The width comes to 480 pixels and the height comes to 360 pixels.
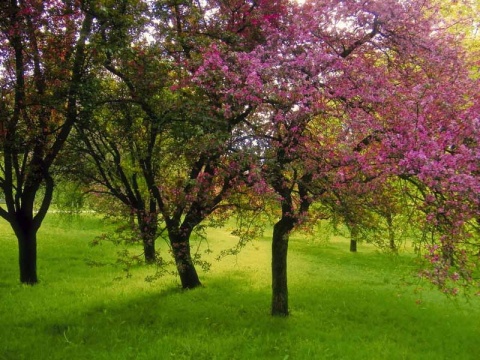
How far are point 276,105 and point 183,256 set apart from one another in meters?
6.13

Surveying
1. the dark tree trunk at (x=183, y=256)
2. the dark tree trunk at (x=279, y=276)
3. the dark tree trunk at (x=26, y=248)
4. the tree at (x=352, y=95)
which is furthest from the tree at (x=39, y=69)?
the dark tree trunk at (x=279, y=276)

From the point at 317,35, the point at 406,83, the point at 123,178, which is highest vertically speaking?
the point at 317,35

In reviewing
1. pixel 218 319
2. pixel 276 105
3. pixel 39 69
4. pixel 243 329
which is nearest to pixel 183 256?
pixel 218 319

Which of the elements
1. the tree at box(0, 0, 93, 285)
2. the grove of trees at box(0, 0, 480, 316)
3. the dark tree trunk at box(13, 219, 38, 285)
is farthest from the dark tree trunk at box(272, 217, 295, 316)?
the dark tree trunk at box(13, 219, 38, 285)

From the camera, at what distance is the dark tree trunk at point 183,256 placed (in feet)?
41.3

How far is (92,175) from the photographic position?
15969 mm

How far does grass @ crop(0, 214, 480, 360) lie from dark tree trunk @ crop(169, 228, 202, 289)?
496 mm

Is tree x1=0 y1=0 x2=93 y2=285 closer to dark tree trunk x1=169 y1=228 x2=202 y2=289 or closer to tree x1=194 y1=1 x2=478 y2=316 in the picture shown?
tree x1=194 y1=1 x2=478 y2=316

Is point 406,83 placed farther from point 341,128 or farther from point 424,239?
point 424,239

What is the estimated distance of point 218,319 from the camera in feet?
38.3

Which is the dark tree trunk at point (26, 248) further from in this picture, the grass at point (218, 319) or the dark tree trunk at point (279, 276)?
the dark tree trunk at point (279, 276)

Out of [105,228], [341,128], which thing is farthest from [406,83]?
[105,228]

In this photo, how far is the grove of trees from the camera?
824 cm

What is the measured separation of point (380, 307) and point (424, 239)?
6.69 meters
